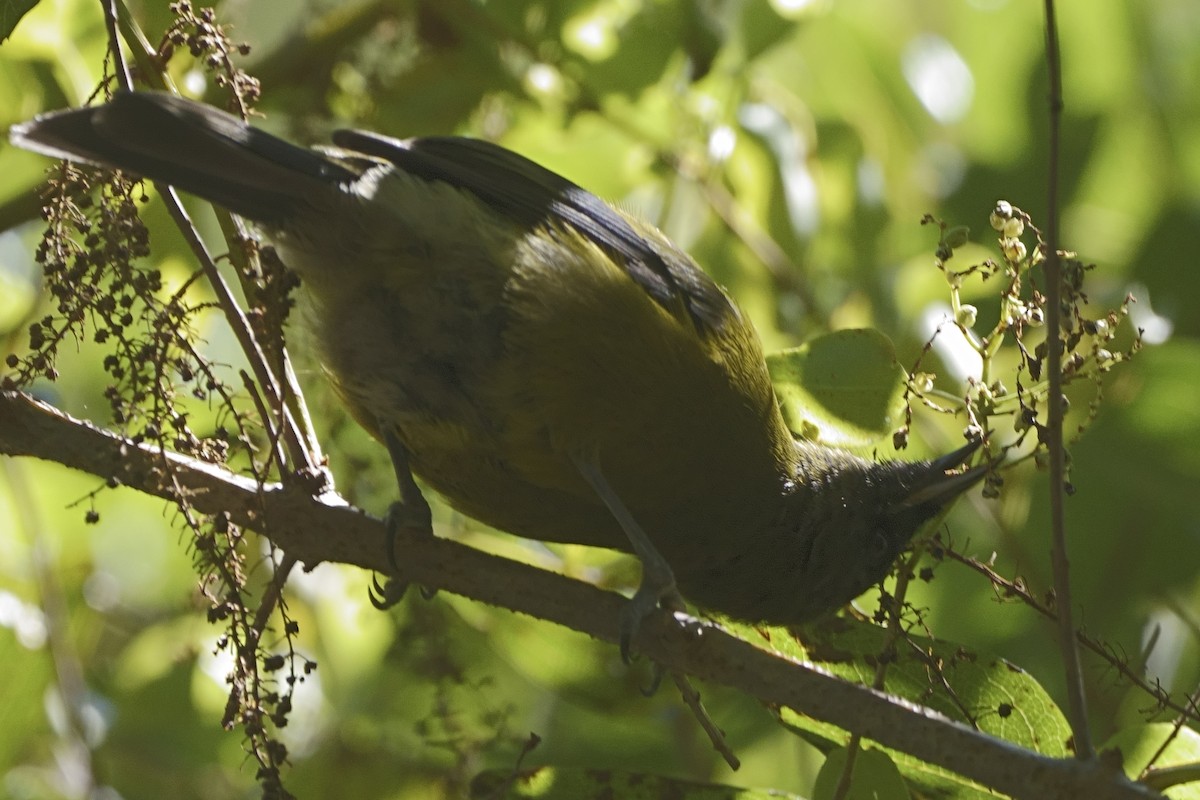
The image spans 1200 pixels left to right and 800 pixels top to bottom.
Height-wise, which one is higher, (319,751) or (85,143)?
(85,143)

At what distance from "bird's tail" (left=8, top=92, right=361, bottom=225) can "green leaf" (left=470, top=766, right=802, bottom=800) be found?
1358 millimetres

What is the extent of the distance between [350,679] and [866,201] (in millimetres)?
2131

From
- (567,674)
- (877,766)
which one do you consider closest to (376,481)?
(567,674)

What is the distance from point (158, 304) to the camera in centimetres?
248

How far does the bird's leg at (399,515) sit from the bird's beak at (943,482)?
Answer: 120cm

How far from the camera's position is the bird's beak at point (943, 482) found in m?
3.16

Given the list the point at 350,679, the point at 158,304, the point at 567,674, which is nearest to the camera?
the point at 158,304

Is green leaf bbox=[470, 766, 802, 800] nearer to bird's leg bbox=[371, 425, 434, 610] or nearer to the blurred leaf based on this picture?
bird's leg bbox=[371, 425, 434, 610]

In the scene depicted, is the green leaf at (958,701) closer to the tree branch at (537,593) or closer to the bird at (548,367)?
the tree branch at (537,593)

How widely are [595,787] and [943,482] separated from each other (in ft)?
4.21

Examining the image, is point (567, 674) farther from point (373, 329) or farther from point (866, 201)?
point (866, 201)

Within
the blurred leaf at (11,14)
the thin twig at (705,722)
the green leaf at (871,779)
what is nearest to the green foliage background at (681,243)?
the thin twig at (705,722)

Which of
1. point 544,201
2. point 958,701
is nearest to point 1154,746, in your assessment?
point 958,701

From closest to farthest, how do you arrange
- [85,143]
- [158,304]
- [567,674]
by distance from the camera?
[158,304] → [85,143] → [567,674]
